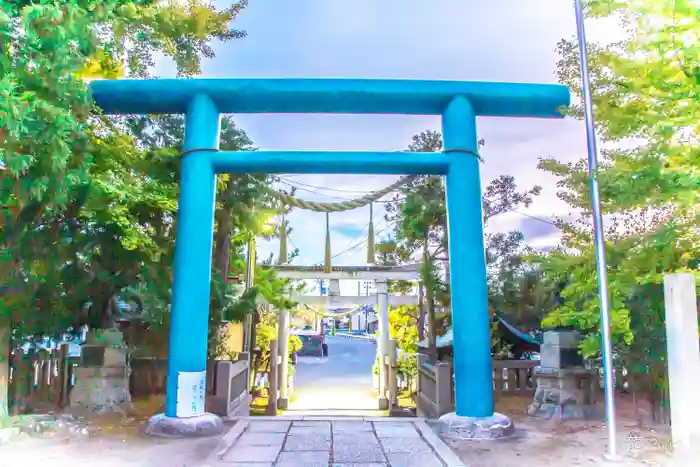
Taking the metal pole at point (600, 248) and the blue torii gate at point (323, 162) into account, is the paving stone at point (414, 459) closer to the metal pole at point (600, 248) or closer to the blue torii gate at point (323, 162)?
the blue torii gate at point (323, 162)

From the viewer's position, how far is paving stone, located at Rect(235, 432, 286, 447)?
5941 mm

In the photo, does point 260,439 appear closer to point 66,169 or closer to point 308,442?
point 308,442

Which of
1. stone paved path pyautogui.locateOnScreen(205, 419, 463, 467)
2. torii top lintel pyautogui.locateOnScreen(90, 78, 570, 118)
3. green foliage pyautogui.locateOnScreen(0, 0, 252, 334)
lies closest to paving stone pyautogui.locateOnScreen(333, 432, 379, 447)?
stone paved path pyautogui.locateOnScreen(205, 419, 463, 467)

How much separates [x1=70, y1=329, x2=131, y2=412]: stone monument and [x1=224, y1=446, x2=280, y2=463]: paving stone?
2.47m

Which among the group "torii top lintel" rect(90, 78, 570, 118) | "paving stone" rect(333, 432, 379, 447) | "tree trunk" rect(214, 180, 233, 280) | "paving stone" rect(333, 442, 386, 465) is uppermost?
"torii top lintel" rect(90, 78, 570, 118)

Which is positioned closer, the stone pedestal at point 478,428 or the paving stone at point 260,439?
the paving stone at point 260,439

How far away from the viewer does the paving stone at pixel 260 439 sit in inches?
234

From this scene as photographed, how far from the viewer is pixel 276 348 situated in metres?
14.1

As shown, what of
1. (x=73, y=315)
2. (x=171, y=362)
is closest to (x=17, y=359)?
(x=73, y=315)

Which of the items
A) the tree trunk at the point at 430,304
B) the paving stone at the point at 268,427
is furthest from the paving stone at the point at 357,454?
the tree trunk at the point at 430,304

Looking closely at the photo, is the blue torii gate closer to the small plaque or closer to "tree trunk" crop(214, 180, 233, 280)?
the small plaque

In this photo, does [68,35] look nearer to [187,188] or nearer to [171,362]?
[187,188]

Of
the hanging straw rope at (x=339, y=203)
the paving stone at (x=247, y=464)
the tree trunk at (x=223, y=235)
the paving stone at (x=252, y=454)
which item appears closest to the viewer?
the paving stone at (x=247, y=464)

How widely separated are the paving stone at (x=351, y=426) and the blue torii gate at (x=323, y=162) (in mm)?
1157
